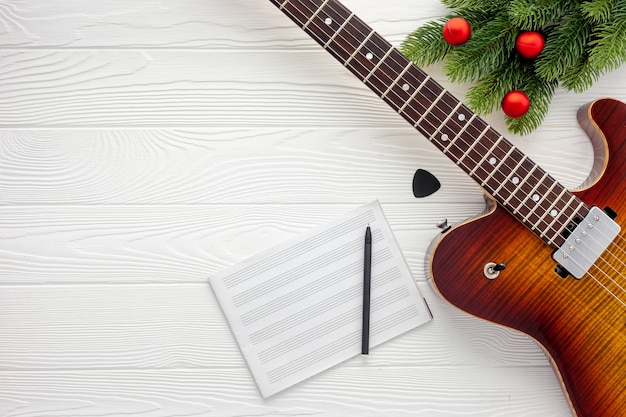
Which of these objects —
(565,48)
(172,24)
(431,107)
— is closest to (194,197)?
(172,24)

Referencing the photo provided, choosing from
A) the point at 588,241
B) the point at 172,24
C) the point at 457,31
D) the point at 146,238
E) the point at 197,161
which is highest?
the point at 457,31

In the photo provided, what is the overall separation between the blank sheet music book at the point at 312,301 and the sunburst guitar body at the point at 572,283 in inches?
4.7

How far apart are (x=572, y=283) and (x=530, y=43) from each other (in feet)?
1.16

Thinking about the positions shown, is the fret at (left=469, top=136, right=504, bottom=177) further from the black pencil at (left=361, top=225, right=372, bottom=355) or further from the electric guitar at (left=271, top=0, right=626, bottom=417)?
the black pencil at (left=361, top=225, right=372, bottom=355)

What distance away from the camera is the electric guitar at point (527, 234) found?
715 mm

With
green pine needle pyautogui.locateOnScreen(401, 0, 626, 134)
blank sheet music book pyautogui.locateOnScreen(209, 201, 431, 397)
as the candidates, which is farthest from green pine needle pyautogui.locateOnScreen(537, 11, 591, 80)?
blank sheet music book pyautogui.locateOnScreen(209, 201, 431, 397)

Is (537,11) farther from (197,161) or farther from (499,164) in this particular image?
(197,161)

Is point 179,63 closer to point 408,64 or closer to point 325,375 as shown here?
point 408,64

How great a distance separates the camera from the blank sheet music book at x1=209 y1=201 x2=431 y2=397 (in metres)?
0.83

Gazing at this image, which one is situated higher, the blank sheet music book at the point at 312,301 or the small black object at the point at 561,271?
the small black object at the point at 561,271

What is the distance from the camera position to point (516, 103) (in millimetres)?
750

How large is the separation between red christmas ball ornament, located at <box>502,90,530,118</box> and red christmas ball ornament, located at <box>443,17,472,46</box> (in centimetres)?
11

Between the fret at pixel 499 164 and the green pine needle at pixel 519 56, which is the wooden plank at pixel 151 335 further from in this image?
the green pine needle at pixel 519 56

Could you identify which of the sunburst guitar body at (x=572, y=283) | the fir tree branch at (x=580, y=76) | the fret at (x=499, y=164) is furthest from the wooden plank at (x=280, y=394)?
the fir tree branch at (x=580, y=76)
